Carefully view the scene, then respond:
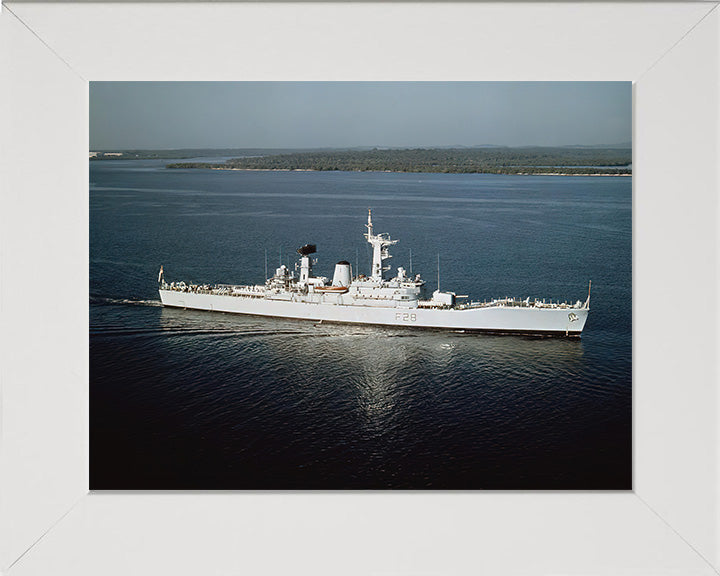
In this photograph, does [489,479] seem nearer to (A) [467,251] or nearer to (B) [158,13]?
(B) [158,13]

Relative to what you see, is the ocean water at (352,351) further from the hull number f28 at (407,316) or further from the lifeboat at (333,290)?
the lifeboat at (333,290)

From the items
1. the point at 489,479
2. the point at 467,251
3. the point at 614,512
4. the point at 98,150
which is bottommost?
the point at 489,479

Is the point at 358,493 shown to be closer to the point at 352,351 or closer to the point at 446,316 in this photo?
the point at 352,351

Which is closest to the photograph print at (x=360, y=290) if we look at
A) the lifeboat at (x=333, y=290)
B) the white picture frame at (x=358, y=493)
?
the lifeboat at (x=333, y=290)
